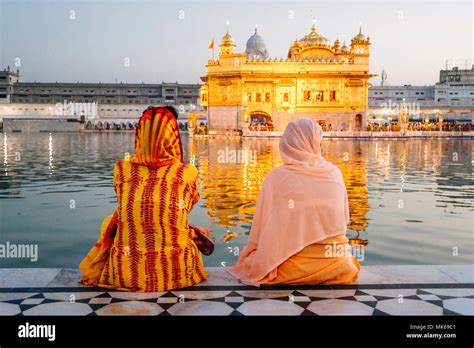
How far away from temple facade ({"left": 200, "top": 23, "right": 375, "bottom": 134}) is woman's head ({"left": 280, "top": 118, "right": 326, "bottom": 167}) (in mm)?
46679

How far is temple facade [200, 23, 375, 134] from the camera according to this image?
169 feet

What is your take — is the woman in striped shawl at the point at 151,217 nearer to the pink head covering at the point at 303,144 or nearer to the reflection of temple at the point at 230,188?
the pink head covering at the point at 303,144

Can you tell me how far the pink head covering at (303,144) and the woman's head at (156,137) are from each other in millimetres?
888

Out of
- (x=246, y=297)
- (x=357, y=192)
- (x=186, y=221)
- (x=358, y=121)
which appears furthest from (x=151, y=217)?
(x=358, y=121)

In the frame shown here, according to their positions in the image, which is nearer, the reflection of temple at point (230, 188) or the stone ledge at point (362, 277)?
the stone ledge at point (362, 277)

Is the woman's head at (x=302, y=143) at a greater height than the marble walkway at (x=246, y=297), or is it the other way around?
the woman's head at (x=302, y=143)

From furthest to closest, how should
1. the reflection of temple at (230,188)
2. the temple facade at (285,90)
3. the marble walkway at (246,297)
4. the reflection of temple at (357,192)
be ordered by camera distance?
the temple facade at (285,90) < the reflection of temple at (230,188) < the reflection of temple at (357,192) < the marble walkway at (246,297)

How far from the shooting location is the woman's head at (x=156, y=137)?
167 inches

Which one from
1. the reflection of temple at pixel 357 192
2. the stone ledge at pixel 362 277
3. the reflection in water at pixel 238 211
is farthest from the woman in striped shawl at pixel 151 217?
the reflection of temple at pixel 357 192

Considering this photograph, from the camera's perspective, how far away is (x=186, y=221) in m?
4.51

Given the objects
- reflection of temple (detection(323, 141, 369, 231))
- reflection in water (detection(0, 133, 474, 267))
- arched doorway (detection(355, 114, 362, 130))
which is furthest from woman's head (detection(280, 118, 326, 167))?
arched doorway (detection(355, 114, 362, 130))

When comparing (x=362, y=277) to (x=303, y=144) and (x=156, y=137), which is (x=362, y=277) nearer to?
(x=303, y=144)

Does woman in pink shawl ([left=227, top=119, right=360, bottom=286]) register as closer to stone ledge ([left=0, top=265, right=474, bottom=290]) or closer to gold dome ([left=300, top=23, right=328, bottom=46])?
stone ledge ([left=0, top=265, right=474, bottom=290])

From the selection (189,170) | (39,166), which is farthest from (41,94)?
(189,170)
